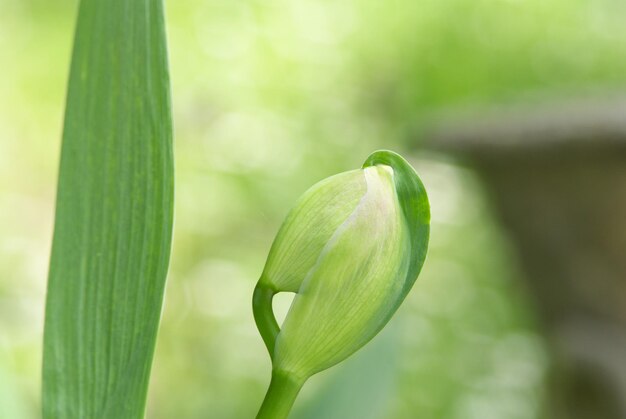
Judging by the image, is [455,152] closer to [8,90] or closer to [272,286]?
[272,286]

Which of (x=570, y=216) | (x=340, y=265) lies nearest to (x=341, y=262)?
(x=340, y=265)

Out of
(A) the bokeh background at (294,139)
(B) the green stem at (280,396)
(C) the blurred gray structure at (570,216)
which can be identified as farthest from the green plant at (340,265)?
(A) the bokeh background at (294,139)

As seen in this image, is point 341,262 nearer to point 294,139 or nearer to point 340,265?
point 340,265

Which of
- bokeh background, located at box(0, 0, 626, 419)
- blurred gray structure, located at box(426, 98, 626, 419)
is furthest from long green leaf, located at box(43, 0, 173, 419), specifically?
bokeh background, located at box(0, 0, 626, 419)

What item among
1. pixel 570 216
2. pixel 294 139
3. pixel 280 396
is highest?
pixel 280 396

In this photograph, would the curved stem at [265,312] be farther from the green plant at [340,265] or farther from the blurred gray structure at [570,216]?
the blurred gray structure at [570,216]
